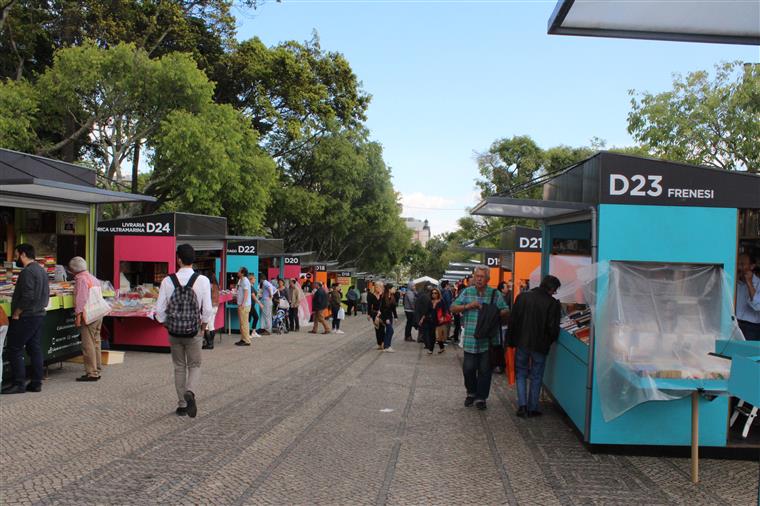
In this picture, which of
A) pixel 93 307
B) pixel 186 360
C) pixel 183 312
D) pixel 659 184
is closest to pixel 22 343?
pixel 93 307

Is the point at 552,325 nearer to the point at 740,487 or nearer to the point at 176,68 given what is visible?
the point at 740,487

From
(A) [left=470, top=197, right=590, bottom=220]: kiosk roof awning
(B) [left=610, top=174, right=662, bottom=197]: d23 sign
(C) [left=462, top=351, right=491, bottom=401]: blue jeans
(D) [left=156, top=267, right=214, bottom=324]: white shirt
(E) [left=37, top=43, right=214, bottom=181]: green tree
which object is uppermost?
(E) [left=37, top=43, right=214, bottom=181]: green tree

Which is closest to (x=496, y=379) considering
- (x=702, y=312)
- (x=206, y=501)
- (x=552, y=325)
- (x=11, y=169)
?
(x=552, y=325)

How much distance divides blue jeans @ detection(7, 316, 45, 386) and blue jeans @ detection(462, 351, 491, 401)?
17.9 ft

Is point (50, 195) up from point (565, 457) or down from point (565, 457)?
up

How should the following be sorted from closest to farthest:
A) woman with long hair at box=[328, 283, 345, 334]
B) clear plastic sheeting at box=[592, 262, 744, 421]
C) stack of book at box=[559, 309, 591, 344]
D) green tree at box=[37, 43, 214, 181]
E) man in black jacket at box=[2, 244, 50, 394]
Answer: clear plastic sheeting at box=[592, 262, 744, 421] < stack of book at box=[559, 309, 591, 344] < man in black jacket at box=[2, 244, 50, 394] < green tree at box=[37, 43, 214, 181] < woman with long hair at box=[328, 283, 345, 334]

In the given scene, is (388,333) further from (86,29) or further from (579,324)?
(86,29)

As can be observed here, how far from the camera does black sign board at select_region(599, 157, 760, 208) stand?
20.6 ft

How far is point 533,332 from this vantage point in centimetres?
768

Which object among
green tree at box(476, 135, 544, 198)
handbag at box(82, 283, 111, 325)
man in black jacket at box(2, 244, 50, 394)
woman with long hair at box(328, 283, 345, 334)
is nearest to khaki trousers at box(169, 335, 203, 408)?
man in black jacket at box(2, 244, 50, 394)

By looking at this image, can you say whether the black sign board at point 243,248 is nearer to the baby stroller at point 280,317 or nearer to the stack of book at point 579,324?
the baby stroller at point 280,317

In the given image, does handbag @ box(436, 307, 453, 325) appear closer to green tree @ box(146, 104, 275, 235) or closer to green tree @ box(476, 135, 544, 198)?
green tree @ box(146, 104, 275, 235)

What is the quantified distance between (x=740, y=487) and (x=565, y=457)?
1414mm

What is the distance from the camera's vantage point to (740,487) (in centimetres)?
540
